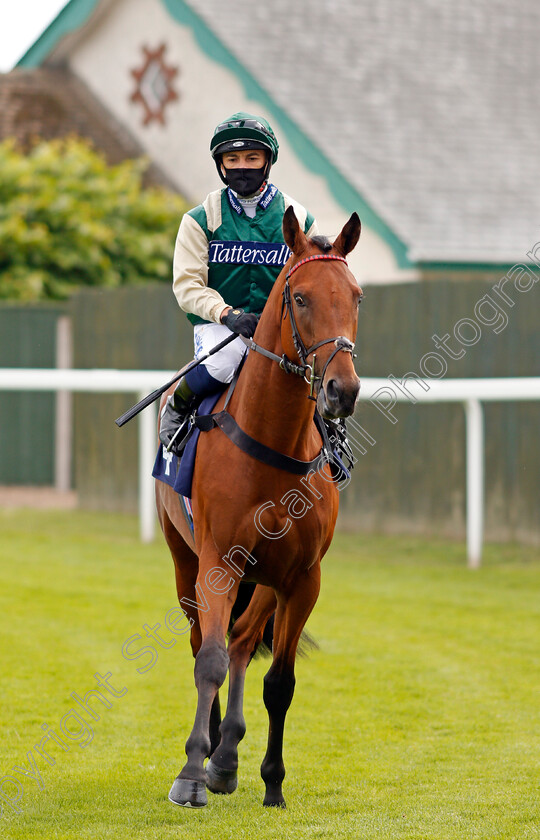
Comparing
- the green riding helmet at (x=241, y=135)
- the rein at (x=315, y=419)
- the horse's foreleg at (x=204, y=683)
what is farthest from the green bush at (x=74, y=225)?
the horse's foreleg at (x=204, y=683)

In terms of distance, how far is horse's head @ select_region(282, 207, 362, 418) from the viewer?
394 cm

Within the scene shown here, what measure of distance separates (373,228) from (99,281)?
3.76 m

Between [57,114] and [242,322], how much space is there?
14069mm

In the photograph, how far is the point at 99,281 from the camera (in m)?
15.4

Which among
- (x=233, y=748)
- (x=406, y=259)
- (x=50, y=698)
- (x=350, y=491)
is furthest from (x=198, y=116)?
(x=233, y=748)

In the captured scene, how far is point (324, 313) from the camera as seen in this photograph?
4109 millimetres

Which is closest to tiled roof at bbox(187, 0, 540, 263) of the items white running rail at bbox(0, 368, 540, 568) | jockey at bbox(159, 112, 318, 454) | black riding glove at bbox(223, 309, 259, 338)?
white running rail at bbox(0, 368, 540, 568)

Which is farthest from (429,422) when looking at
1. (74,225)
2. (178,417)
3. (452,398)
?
(74,225)

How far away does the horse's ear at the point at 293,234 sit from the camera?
4262 millimetres

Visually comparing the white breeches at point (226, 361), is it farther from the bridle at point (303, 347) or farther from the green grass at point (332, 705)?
the green grass at point (332, 705)

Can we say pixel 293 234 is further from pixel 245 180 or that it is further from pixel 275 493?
pixel 275 493

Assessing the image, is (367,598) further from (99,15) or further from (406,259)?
(99,15)

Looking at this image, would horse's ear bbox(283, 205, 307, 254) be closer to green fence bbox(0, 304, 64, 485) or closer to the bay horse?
the bay horse

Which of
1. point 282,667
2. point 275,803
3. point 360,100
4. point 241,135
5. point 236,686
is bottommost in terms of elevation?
point 275,803
